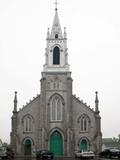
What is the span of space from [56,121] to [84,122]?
5070 millimetres

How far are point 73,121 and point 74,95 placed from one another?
15.5ft

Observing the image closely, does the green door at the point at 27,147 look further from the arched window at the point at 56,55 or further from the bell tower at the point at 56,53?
the arched window at the point at 56,55

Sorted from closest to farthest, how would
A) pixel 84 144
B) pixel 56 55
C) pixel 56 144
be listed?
pixel 56 144 → pixel 84 144 → pixel 56 55

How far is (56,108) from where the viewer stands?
6681 centimetres

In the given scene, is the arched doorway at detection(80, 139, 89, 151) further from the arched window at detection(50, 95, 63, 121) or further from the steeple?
the steeple

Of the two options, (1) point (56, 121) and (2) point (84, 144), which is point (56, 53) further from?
(2) point (84, 144)

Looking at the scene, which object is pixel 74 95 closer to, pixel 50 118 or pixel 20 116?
pixel 50 118

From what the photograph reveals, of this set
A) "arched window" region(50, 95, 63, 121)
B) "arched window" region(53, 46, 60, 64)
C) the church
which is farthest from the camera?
"arched window" region(53, 46, 60, 64)

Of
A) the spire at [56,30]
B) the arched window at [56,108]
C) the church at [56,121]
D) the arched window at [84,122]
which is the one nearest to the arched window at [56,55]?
the church at [56,121]

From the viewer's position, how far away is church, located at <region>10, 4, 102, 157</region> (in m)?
65.5

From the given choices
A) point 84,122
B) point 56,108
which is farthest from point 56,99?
point 84,122

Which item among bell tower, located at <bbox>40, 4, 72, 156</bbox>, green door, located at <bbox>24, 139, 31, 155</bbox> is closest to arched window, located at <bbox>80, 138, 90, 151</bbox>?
bell tower, located at <bbox>40, 4, 72, 156</bbox>

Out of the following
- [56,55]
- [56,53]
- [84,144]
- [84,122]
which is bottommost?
[84,144]

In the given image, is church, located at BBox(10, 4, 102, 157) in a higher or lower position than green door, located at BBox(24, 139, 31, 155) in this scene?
higher
